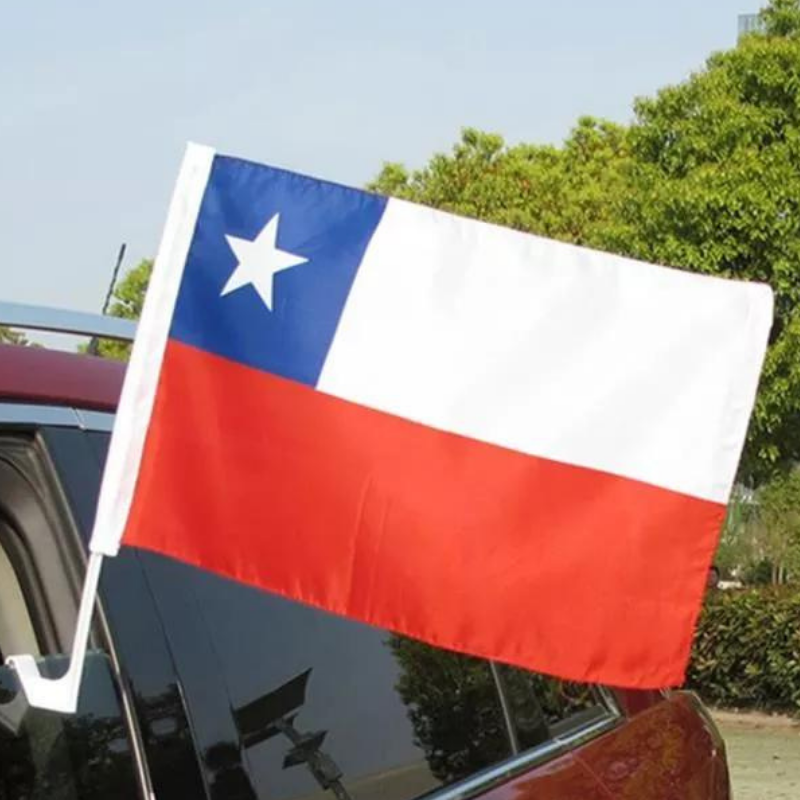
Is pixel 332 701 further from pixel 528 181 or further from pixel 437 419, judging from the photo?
pixel 528 181

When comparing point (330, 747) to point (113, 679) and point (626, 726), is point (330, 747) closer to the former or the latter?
point (113, 679)

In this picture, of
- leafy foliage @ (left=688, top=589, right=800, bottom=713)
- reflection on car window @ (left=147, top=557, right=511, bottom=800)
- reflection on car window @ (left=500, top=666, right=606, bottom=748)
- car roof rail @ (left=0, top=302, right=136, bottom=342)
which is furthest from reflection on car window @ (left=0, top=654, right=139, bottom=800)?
leafy foliage @ (left=688, top=589, right=800, bottom=713)

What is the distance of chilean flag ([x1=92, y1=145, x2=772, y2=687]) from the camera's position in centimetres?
232

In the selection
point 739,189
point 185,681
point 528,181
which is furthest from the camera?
point 528,181

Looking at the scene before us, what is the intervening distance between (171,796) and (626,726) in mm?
1275

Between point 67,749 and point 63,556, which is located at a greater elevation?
point 63,556

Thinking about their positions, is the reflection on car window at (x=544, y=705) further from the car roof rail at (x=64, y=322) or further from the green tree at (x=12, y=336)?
the green tree at (x=12, y=336)

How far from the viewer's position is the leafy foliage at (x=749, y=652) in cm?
1299

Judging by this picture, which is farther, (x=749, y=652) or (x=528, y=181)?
(x=528, y=181)

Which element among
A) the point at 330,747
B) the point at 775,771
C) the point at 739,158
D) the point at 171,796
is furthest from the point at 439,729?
the point at 739,158

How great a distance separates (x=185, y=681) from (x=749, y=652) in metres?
11.3

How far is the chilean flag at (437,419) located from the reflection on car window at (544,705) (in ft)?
2.34

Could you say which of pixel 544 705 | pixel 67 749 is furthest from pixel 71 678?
pixel 544 705

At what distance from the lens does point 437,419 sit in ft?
7.79
